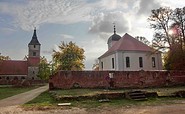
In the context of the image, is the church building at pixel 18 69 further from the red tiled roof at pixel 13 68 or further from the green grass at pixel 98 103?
the green grass at pixel 98 103

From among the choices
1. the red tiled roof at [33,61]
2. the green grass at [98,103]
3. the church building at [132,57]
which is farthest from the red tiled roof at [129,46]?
the red tiled roof at [33,61]

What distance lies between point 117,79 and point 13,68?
152ft

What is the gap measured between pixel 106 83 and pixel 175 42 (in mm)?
15040

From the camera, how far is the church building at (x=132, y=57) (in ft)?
130

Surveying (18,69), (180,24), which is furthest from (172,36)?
(18,69)

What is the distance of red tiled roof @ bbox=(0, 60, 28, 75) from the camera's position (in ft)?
213

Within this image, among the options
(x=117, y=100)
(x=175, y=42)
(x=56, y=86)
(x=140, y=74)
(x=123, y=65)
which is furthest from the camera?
(x=123, y=65)

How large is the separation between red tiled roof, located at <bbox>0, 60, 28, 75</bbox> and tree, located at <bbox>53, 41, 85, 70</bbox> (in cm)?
1529

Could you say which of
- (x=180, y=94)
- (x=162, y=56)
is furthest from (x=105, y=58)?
(x=180, y=94)

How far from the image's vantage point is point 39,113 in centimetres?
1225

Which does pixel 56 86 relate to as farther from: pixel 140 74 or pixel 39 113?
pixel 39 113

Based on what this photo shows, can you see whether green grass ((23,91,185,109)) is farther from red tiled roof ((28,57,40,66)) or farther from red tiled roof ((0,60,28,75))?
red tiled roof ((28,57,40,66))

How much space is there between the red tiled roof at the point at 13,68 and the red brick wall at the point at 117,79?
4336 cm

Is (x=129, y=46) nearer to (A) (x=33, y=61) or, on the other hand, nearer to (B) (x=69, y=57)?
(B) (x=69, y=57)
